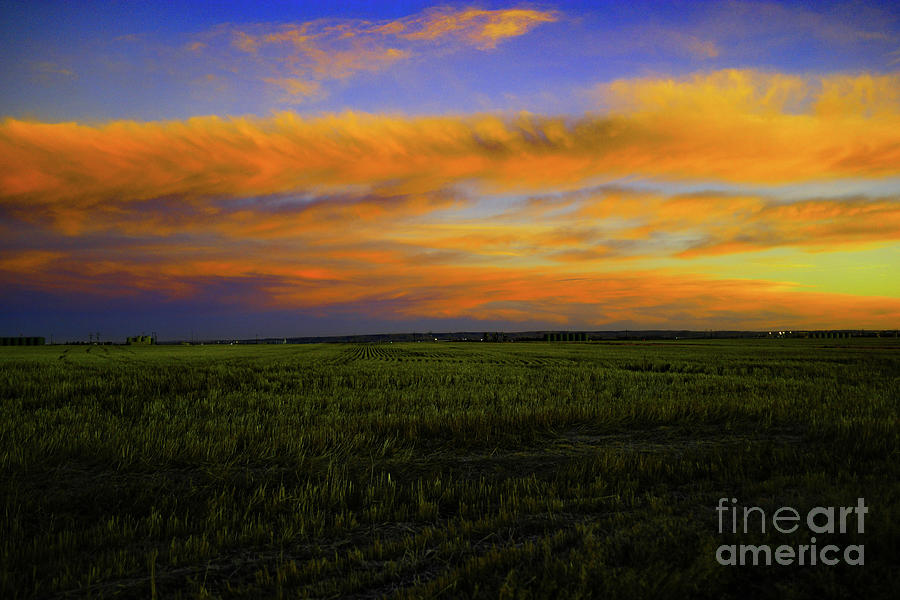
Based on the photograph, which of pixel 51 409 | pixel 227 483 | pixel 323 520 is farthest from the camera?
pixel 51 409

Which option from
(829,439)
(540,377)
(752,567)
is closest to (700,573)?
(752,567)

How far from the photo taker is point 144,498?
780 cm

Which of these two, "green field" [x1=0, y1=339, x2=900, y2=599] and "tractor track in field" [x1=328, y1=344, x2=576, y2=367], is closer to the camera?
"green field" [x1=0, y1=339, x2=900, y2=599]

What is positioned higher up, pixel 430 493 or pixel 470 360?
pixel 430 493

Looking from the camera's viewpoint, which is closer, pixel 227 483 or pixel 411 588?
pixel 411 588

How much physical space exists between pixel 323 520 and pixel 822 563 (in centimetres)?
531

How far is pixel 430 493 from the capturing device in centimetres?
796

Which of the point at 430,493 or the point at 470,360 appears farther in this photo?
the point at 470,360

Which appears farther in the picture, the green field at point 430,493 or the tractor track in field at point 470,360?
the tractor track in field at point 470,360

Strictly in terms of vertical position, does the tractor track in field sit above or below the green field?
below

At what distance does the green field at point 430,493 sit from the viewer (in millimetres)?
4914

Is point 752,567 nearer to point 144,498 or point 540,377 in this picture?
point 144,498

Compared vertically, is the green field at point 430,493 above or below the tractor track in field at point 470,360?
above

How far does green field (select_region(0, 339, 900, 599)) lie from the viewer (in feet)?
16.1
